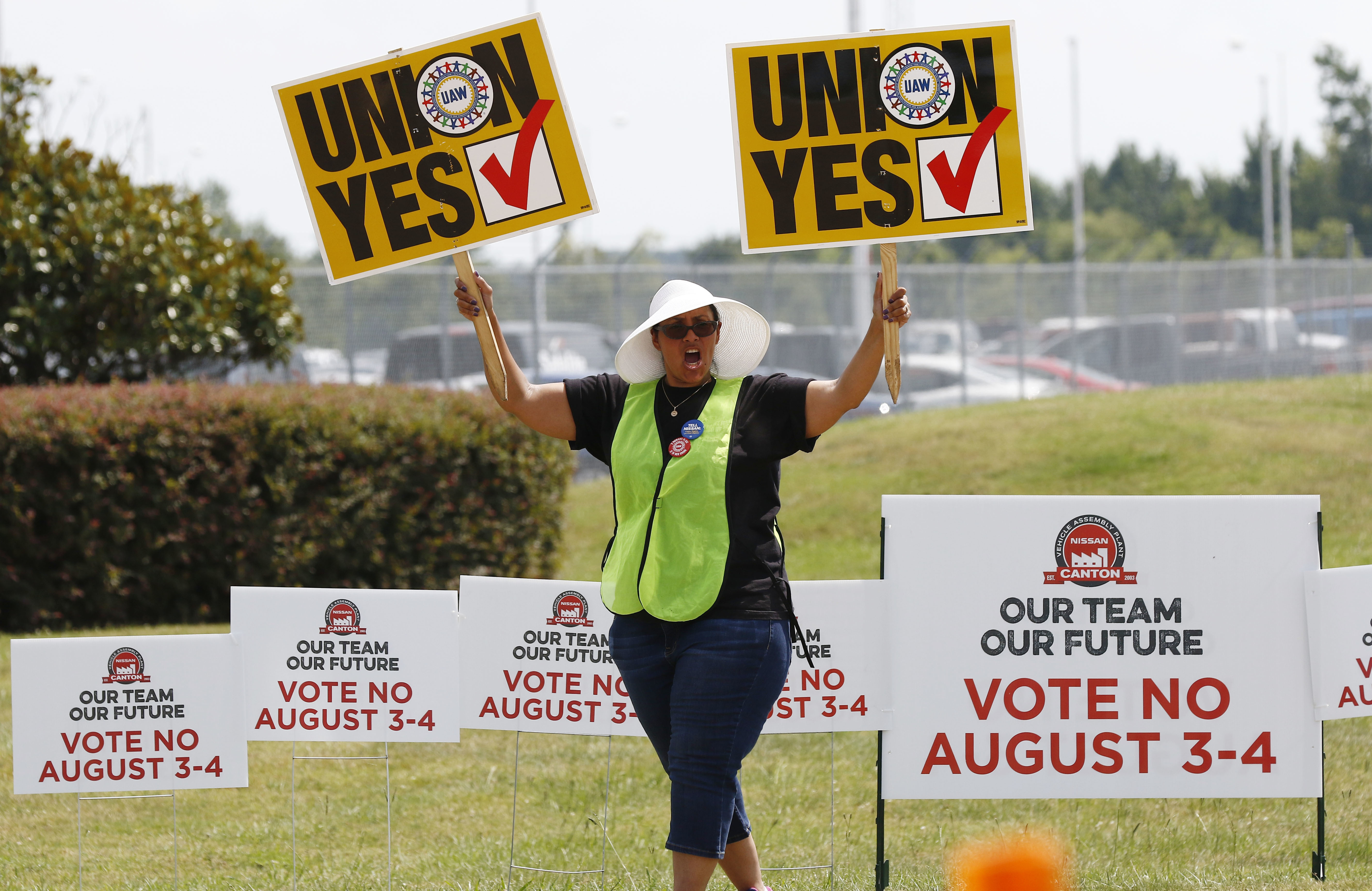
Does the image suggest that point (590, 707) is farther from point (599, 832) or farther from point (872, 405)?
point (872, 405)

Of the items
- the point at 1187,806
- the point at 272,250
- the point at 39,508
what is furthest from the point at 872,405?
the point at 1187,806

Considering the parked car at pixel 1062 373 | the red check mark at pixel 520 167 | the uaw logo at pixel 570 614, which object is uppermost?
the red check mark at pixel 520 167

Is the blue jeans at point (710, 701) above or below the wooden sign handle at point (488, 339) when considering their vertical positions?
below

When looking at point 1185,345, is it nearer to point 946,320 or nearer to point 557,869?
point 946,320

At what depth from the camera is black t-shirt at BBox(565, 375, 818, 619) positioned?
3.82m

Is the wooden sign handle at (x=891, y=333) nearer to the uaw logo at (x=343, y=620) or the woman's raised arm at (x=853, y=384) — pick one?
the woman's raised arm at (x=853, y=384)

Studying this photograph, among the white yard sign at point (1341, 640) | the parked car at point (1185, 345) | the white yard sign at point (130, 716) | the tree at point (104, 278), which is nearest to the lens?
the white yard sign at point (1341, 640)

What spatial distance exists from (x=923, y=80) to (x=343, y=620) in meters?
2.55

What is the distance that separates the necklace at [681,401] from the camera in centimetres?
398

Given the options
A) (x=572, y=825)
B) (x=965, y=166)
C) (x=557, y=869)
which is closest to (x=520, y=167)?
(x=965, y=166)

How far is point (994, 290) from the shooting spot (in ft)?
74.8

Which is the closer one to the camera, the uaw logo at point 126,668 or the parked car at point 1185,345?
the uaw logo at point 126,668

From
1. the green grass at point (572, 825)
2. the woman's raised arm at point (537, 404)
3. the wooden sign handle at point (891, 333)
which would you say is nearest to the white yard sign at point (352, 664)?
the green grass at point (572, 825)

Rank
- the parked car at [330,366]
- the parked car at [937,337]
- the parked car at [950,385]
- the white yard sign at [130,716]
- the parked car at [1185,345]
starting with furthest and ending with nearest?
1. the parked car at [1185,345]
2. the parked car at [937,337]
3. the parked car at [950,385]
4. the parked car at [330,366]
5. the white yard sign at [130,716]
